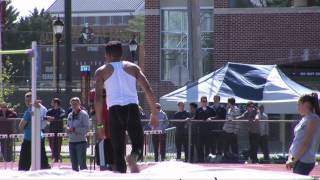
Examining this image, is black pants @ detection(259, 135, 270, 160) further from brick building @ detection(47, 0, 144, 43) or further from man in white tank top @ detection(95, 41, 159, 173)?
brick building @ detection(47, 0, 144, 43)

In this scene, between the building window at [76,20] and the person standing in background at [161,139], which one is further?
the building window at [76,20]

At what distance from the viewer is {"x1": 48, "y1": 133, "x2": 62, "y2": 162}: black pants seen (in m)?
20.9

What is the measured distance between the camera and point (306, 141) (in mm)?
9250

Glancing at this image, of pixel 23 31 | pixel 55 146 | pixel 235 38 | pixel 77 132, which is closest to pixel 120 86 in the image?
pixel 77 132

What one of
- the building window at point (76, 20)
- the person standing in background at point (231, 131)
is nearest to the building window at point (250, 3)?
the person standing in background at point (231, 131)

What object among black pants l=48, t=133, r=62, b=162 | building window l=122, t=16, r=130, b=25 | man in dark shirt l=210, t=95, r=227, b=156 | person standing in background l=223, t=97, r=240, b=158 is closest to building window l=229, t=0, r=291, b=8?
person standing in background l=223, t=97, r=240, b=158

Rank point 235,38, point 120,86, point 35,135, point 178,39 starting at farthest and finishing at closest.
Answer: point 178,39, point 235,38, point 35,135, point 120,86

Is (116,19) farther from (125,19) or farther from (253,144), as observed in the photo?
(253,144)

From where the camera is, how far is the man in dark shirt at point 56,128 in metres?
21.0

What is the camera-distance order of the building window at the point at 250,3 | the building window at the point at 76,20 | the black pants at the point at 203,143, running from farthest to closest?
the building window at the point at 76,20 < the building window at the point at 250,3 < the black pants at the point at 203,143

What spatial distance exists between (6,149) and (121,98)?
1286cm

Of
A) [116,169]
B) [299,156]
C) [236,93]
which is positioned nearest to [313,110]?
[299,156]

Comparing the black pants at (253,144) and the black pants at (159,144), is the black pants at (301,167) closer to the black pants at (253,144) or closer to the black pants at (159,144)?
the black pants at (159,144)

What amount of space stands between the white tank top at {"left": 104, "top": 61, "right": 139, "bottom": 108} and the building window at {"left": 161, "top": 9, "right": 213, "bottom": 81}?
1138 inches
